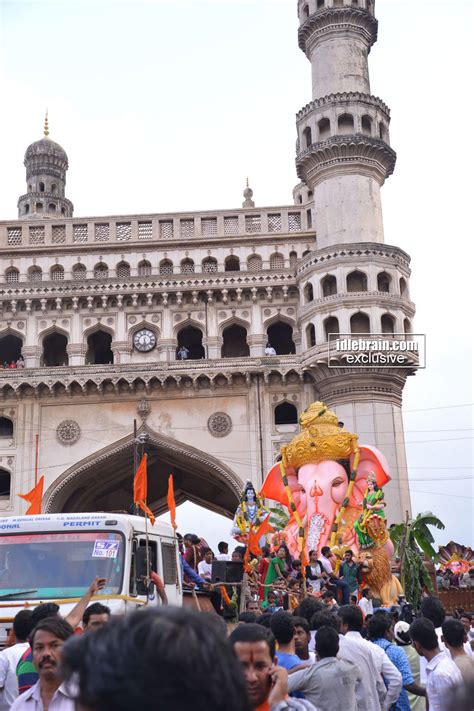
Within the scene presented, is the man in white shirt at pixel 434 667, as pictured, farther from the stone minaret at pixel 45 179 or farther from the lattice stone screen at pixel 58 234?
the stone minaret at pixel 45 179

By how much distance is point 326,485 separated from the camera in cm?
2002

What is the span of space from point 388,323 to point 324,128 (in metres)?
7.60

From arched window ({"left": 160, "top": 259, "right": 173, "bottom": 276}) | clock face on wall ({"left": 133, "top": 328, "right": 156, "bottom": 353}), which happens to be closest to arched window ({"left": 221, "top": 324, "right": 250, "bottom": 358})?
clock face on wall ({"left": 133, "top": 328, "right": 156, "bottom": 353})

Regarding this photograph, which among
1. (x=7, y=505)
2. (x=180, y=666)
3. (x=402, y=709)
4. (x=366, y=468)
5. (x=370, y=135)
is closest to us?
(x=180, y=666)

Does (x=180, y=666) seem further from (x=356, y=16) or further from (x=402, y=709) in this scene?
(x=356, y=16)

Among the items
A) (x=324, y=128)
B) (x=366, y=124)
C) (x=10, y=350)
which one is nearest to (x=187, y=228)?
(x=324, y=128)

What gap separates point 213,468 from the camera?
29.7m

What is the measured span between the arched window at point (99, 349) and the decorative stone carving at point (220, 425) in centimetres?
537

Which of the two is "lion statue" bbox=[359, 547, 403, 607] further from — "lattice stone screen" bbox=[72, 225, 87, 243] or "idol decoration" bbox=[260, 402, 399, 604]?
"lattice stone screen" bbox=[72, 225, 87, 243]

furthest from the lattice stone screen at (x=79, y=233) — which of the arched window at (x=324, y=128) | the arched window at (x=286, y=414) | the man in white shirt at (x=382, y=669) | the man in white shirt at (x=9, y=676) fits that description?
the man in white shirt at (x=9, y=676)

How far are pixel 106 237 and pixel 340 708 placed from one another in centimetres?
2882

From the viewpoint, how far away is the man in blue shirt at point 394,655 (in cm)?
680

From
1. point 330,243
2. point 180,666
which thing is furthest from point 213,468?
point 180,666

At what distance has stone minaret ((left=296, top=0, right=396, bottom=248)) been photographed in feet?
99.9
